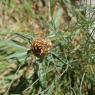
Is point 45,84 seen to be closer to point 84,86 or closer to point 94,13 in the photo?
point 84,86

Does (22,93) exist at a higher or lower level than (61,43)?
lower

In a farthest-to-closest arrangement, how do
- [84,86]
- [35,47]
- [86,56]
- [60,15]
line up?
[60,15] → [84,86] → [86,56] → [35,47]

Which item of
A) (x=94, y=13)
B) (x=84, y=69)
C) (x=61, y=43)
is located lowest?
(x=84, y=69)

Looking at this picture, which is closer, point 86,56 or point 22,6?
point 86,56

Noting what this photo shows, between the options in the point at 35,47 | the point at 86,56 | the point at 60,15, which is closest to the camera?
the point at 35,47

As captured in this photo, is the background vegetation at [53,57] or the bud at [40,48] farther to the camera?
the background vegetation at [53,57]

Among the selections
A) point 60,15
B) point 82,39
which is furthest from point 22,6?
point 82,39

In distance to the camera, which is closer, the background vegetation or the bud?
the bud
